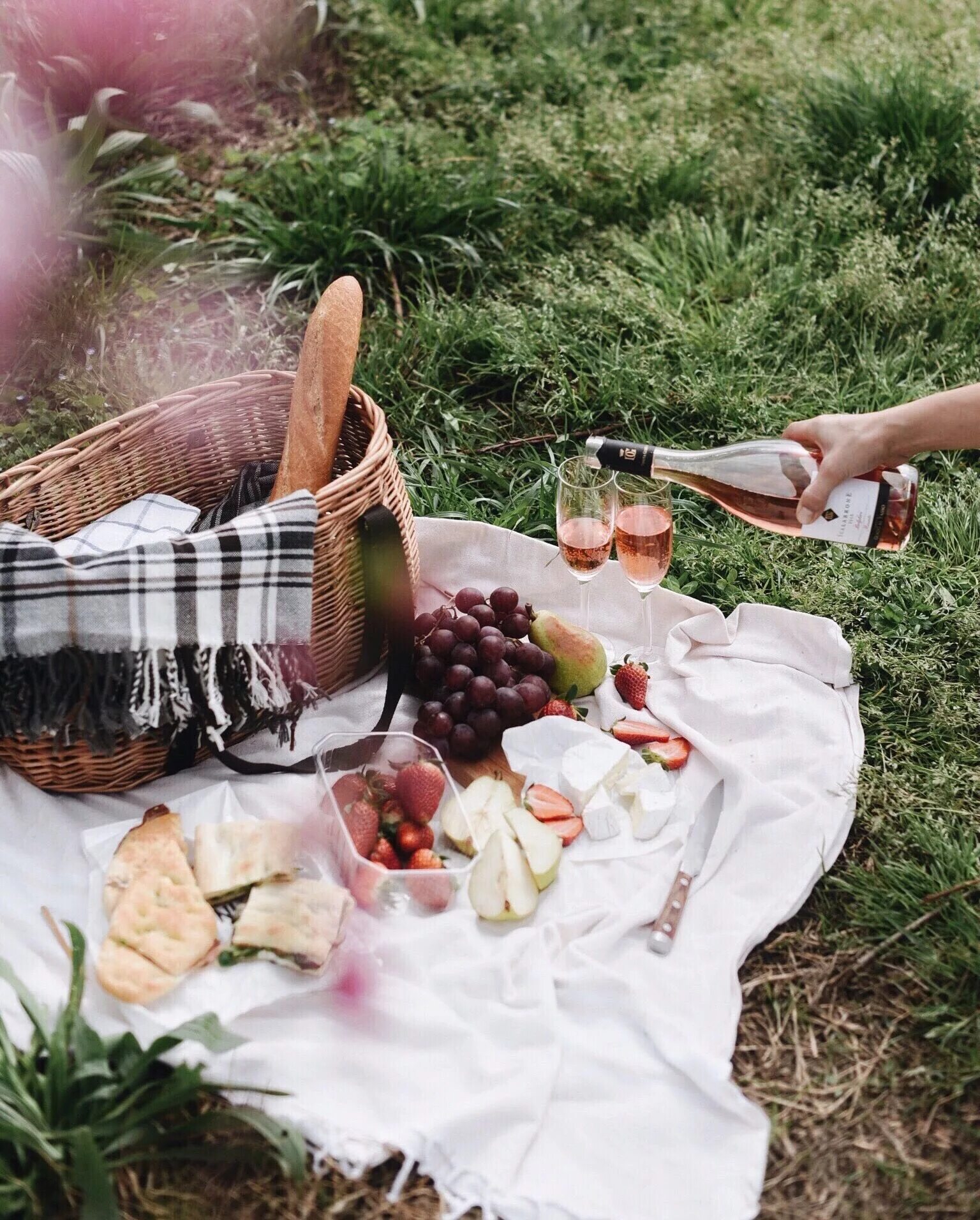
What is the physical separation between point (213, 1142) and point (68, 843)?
764 mm

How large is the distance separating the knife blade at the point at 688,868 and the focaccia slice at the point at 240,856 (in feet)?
2.47

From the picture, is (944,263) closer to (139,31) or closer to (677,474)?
(677,474)

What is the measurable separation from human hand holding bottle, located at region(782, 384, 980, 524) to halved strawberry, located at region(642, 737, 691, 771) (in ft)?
2.14

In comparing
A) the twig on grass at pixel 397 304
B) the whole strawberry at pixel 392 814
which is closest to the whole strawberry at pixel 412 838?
the whole strawberry at pixel 392 814

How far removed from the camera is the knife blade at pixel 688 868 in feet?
7.63

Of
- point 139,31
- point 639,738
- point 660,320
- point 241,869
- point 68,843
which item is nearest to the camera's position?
point 241,869

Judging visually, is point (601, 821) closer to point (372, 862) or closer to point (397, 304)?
point (372, 862)

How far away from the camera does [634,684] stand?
285cm

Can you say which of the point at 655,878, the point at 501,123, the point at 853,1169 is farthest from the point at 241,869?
the point at 501,123

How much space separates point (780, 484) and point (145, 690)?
5.16ft

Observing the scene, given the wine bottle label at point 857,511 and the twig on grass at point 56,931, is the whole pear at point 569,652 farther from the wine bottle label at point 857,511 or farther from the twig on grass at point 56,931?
the twig on grass at point 56,931

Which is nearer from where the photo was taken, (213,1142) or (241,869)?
(213,1142)

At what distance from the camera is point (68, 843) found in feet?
8.20

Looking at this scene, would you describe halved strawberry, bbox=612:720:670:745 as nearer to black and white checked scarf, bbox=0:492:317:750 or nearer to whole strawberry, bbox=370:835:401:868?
whole strawberry, bbox=370:835:401:868
